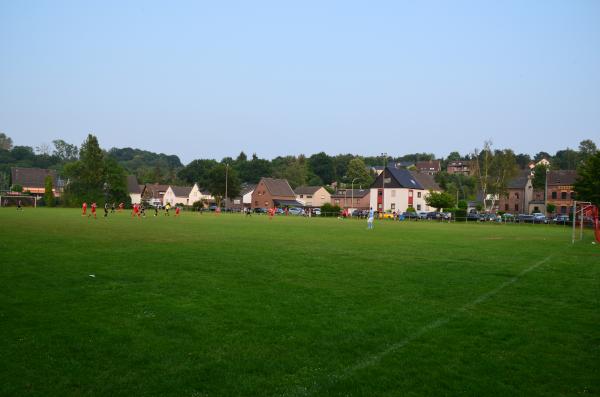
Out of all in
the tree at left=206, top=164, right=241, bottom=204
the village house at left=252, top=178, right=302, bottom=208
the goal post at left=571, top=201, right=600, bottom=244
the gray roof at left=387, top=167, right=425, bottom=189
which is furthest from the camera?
the tree at left=206, top=164, right=241, bottom=204

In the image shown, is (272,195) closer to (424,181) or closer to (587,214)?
(424,181)

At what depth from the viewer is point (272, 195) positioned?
105 m

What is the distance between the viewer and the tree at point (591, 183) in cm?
4640

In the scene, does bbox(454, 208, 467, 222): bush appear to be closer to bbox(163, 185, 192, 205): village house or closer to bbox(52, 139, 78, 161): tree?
bbox(163, 185, 192, 205): village house

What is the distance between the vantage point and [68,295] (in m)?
9.92

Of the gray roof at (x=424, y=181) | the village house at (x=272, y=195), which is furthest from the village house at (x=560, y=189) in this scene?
the village house at (x=272, y=195)

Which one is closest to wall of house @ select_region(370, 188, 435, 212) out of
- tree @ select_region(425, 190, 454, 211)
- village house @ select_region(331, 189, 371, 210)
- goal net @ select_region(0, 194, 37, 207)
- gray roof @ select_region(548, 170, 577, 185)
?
tree @ select_region(425, 190, 454, 211)

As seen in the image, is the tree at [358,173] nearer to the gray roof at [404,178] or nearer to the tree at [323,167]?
the tree at [323,167]

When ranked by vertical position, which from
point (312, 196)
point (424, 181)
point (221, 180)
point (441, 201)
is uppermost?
point (424, 181)

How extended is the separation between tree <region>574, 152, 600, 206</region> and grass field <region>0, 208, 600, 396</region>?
36705 mm

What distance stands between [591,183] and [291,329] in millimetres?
48959

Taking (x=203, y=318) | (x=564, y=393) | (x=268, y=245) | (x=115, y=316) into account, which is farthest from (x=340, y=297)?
(x=268, y=245)

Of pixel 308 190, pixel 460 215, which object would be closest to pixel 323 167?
pixel 308 190

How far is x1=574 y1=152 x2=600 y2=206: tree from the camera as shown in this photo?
Answer: 46.4 metres
